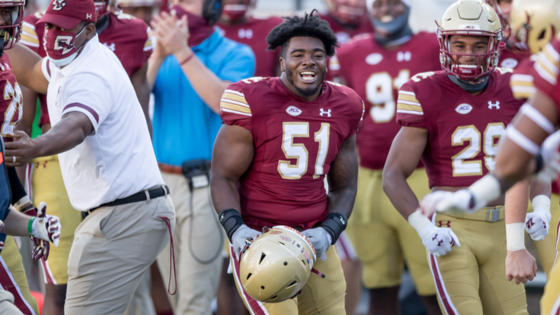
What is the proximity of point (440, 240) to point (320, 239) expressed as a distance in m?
0.62

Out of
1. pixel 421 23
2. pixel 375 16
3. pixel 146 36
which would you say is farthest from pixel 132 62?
pixel 421 23

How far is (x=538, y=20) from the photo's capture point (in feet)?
9.14

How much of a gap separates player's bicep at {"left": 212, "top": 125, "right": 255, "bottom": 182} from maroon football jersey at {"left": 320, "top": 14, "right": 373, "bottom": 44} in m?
3.39

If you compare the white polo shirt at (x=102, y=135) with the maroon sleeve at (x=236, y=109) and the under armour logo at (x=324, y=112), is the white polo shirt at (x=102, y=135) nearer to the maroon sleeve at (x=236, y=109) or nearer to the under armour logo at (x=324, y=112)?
the maroon sleeve at (x=236, y=109)

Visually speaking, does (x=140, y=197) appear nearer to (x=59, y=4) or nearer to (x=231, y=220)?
(x=231, y=220)

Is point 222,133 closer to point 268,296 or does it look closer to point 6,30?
point 268,296

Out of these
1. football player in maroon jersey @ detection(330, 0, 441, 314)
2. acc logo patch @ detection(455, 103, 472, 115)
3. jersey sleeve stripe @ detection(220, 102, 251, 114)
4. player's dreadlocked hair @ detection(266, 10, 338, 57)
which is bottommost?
football player in maroon jersey @ detection(330, 0, 441, 314)

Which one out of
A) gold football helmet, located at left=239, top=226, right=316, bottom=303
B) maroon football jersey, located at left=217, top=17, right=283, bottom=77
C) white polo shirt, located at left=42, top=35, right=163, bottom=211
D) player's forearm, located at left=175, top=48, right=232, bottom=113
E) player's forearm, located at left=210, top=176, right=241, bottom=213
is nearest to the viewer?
gold football helmet, located at left=239, top=226, right=316, bottom=303

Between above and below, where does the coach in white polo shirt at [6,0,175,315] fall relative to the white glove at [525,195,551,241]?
above

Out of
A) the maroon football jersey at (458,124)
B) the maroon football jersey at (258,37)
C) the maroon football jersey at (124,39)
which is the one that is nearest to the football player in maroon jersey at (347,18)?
the maroon football jersey at (258,37)

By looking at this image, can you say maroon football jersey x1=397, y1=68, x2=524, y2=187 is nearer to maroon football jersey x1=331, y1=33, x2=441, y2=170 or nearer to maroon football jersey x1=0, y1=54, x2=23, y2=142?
maroon football jersey x1=331, y1=33, x2=441, y2=170

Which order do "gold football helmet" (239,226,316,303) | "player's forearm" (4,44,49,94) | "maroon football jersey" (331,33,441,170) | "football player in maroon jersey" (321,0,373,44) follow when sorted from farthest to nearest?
"football player in maroon jersey" (321,0,373,44) → "maroon football jersey" (331,33,441,170) → "player's forearm" (4,44,49,94) → "gold football helmet" (239,226,316,303)

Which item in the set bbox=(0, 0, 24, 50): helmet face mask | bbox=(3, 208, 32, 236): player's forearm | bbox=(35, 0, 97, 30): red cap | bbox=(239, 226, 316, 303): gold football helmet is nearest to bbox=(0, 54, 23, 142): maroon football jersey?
bbox=(0, 0, 24, 50): helmet face mask

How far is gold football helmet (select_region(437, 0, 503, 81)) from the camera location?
371 cm
